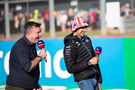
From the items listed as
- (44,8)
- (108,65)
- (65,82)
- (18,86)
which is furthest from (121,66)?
(44,8)

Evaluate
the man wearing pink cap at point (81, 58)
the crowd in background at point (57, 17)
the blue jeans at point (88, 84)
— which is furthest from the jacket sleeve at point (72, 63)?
the crowd in background at point (57, 17)

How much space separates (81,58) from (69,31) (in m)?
8.03

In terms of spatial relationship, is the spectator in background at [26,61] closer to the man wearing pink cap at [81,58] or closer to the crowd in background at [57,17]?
the man wearing pink cap at [81,58]

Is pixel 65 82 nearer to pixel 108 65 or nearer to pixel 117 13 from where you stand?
pixel 108 65

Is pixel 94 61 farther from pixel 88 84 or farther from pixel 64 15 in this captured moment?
pixel 64 15

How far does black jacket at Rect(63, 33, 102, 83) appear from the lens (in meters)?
5.00

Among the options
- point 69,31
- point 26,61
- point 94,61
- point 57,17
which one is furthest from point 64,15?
point 26,61

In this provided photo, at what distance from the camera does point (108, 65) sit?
28.3 ft

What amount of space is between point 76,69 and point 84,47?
295mm

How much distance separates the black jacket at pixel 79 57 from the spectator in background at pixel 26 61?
1.63ft

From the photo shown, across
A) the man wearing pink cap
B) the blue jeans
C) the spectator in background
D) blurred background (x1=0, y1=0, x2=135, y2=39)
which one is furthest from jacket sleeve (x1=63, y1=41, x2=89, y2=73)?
blurred background (x1=0, y1=0, x2=135, y2=39)

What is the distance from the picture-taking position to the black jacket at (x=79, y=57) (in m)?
5.00

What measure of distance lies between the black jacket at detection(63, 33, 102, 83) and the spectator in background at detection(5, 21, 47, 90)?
50 centimetres

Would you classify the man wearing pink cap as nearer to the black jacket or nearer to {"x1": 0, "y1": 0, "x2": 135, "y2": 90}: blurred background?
the black jacket
